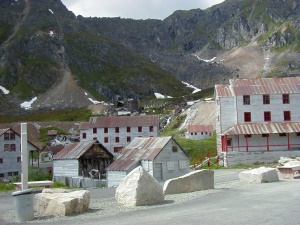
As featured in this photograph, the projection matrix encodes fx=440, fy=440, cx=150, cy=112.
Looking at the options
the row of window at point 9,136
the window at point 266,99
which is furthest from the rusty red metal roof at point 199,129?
the window at point 266,99

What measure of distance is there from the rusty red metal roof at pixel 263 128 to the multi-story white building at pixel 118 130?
39460mm

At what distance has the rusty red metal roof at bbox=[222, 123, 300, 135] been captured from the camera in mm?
53562

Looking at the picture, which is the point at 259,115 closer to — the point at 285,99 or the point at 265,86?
the point at 285,99

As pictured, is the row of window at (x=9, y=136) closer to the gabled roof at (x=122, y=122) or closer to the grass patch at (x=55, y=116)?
the gabled roof at (x=122, y=122)

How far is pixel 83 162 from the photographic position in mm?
54312

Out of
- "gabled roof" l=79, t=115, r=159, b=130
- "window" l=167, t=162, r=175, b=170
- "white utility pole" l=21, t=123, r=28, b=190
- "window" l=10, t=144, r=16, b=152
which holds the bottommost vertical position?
"window" l=167, t=162, r=175, b=170

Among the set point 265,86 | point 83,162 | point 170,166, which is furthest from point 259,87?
point 83,162

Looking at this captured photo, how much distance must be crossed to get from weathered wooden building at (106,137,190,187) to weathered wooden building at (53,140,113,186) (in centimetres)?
635

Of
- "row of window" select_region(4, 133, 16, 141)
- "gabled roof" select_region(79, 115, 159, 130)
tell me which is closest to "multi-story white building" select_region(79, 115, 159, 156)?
"gabled roof" select_region(79, 115, 159, 130)

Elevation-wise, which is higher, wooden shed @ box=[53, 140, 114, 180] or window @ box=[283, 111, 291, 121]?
window @ box=[283, 111, 291, 121]

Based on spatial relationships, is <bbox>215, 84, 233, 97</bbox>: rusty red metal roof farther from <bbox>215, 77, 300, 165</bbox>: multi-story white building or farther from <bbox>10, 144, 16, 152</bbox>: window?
<bbox>10, 144, 16, 152</bbox>: window

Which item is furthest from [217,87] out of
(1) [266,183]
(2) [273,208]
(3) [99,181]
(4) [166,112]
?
(4) [166,112]

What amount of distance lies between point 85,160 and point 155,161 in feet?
43.4

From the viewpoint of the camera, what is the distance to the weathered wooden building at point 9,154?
69.1 meters
